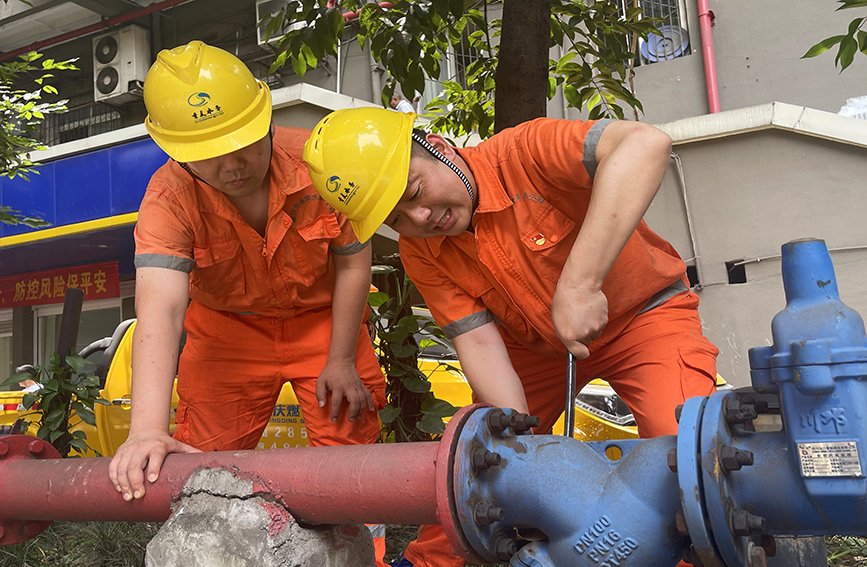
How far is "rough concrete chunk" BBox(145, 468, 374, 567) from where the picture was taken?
1532 mm

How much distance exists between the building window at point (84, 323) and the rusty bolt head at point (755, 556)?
34.8 ft

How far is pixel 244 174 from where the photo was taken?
2.24 metres

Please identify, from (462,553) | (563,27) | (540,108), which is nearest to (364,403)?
(462,553)

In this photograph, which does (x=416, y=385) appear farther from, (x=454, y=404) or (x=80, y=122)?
(x=80, y=122)

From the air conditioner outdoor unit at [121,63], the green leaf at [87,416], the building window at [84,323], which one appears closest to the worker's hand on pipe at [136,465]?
the green leaf at [87,416]

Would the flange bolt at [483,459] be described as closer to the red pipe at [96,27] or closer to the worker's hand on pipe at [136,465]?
the worker's hand on pipe at [136,465]

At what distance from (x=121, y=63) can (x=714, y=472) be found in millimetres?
12173

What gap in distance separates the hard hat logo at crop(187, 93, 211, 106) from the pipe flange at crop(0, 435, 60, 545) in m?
1.03

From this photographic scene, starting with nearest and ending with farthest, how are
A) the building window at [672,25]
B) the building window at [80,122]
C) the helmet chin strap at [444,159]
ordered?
the helmet chin strap at [444,159]
the building window at [672,25]
the building window at [80,122]

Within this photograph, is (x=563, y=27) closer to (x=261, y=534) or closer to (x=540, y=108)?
(x=540, y=108)

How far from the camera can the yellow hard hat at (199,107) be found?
7.01 ft

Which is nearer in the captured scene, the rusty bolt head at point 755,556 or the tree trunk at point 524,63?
the rusty bolt head at point 755,556

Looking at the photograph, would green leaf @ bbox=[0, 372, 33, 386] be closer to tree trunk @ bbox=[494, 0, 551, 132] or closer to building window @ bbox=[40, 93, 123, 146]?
tree trunk @ bbox=[494, 0, 551, 132]

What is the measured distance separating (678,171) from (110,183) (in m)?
6.61
